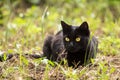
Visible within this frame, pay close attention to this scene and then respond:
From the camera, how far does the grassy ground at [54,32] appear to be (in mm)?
4852

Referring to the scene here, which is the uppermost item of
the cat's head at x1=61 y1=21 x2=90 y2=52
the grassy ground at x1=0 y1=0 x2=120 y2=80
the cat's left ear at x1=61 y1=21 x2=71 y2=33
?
the cat's left ear at x1=61 y1=21 x2=71 y2=33

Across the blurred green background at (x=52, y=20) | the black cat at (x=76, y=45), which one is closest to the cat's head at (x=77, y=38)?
the black cat at (x=76, y=45)

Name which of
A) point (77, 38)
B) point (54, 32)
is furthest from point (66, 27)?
point (54, 32)

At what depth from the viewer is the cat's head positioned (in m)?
5.45

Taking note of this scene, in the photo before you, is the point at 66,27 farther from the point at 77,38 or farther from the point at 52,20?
the point at 52,20

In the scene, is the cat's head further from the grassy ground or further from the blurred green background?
the blurred green background

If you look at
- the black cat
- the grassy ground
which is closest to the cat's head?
the black cat

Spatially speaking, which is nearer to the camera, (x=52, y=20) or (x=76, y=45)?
(x=76, y=45)

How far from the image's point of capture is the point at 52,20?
962cm

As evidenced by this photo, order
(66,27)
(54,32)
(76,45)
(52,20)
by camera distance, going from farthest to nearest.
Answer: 1. (52,20)
2. (54,32)
3. (66,27)
4. (76,45)

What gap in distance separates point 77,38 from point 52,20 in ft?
13.8

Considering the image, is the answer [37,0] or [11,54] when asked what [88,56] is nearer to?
[11,54]

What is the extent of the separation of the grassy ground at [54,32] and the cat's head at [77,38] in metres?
0.27

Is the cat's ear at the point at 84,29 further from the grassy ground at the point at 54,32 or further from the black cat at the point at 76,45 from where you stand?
the grassy ground at the point at 54,32
